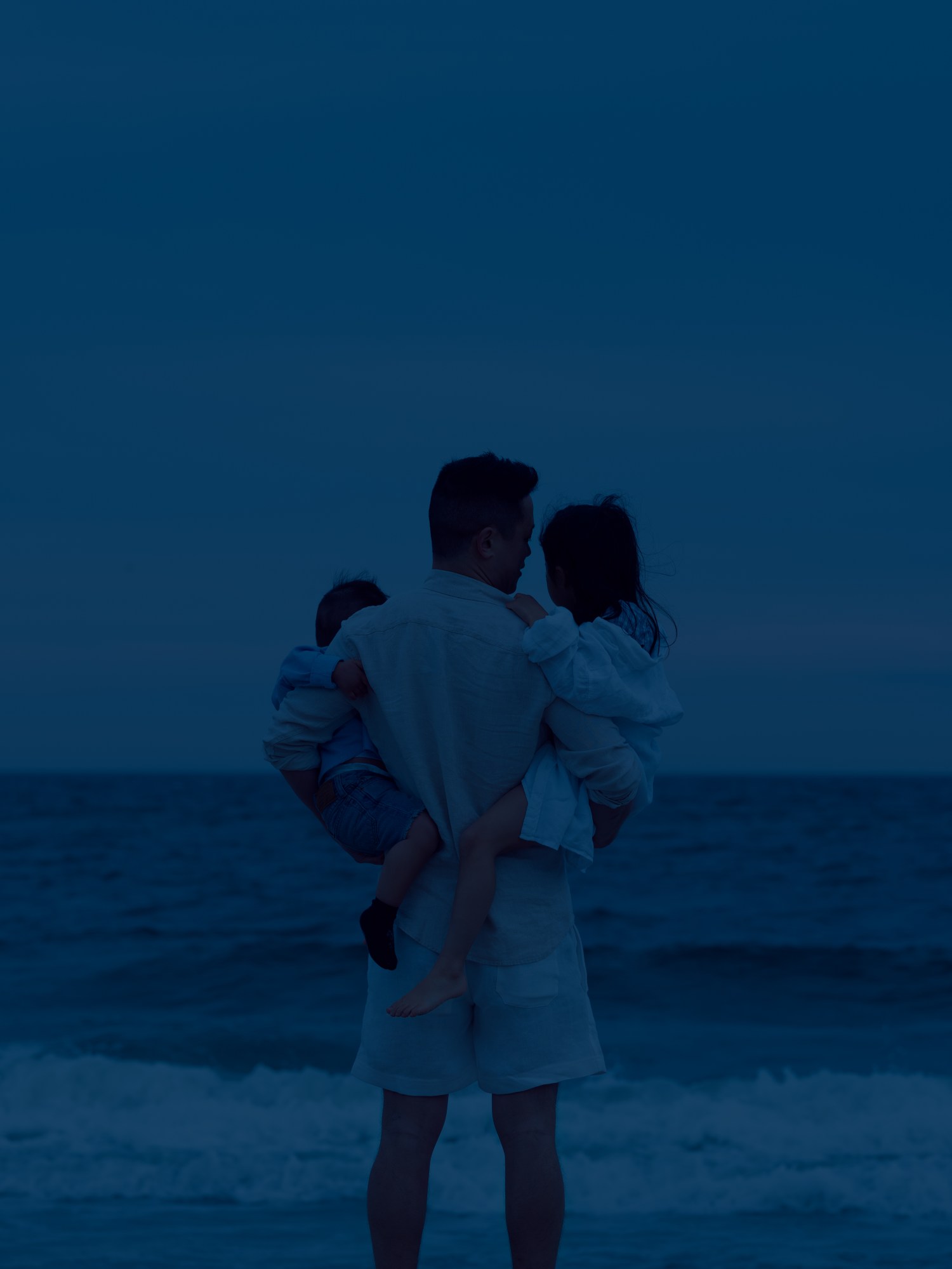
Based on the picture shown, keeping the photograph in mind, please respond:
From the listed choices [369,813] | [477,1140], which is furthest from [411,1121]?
[477,1140]

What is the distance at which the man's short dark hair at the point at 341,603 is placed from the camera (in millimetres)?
2689

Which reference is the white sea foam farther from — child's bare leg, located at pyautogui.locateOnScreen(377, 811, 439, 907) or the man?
child's bare leg, located at pyautogui.locateOnScreen(377, 811, 439, 907)

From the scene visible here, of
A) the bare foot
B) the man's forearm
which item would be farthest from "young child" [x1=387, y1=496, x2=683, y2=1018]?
the man's forearm

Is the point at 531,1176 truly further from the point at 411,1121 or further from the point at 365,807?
the point at 365,807

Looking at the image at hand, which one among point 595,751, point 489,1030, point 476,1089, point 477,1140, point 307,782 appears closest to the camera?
point 595,751

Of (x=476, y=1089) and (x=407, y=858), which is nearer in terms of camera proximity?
(x=407, y=858)

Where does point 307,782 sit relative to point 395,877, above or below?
above

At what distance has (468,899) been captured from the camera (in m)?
2.13

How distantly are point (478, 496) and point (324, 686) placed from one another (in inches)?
17.9

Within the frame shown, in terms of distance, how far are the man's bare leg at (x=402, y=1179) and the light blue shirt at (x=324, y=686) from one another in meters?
0.63

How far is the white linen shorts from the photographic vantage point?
2191 mm

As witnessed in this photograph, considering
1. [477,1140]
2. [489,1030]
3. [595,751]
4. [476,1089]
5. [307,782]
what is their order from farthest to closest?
[476,1089]
[477,1140]
[307,782]
[489,1030]
[595,751]

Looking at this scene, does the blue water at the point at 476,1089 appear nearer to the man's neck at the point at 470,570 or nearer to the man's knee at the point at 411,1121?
the man's knee at the point at 411,1121

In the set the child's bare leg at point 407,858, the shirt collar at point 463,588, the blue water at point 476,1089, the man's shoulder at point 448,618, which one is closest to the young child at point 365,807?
the child's bare leg at point 407,858
